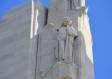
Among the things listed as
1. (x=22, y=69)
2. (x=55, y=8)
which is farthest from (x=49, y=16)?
(x=22, y=69)

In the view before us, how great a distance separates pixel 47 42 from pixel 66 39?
986 mm

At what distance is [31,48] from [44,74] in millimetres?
1427

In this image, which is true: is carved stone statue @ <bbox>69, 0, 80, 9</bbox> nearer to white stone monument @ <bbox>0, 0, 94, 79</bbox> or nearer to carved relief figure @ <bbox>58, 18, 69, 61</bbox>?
white stone monument @ <bbox>0, 0, 94, 79</bbox>

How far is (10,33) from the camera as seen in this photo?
1728 cm

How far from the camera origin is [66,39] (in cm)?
1555

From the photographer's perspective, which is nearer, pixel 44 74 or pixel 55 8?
pixel 44 74

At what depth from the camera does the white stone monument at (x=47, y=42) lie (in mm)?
15219

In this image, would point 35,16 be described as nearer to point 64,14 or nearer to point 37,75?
point 64,14

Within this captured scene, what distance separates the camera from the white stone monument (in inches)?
599

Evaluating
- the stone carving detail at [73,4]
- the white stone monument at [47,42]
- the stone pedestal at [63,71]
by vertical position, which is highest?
the stone carving detail at [73,4]

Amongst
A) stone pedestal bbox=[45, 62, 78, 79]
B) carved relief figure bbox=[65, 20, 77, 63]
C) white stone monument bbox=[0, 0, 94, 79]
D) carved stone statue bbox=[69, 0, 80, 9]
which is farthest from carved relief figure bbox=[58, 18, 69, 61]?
carved stone statue bbox=[69, 0, 80, 9]

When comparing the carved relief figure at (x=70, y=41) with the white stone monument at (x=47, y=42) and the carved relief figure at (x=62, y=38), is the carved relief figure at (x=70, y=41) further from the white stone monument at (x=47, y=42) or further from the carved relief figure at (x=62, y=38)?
the carved relief figure at (x=62, y=38)

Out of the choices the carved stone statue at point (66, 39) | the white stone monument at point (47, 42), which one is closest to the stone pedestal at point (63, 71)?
the white stone monument at point (47, 42)

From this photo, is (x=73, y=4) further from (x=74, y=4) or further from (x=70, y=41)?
(x=70, y=41)
